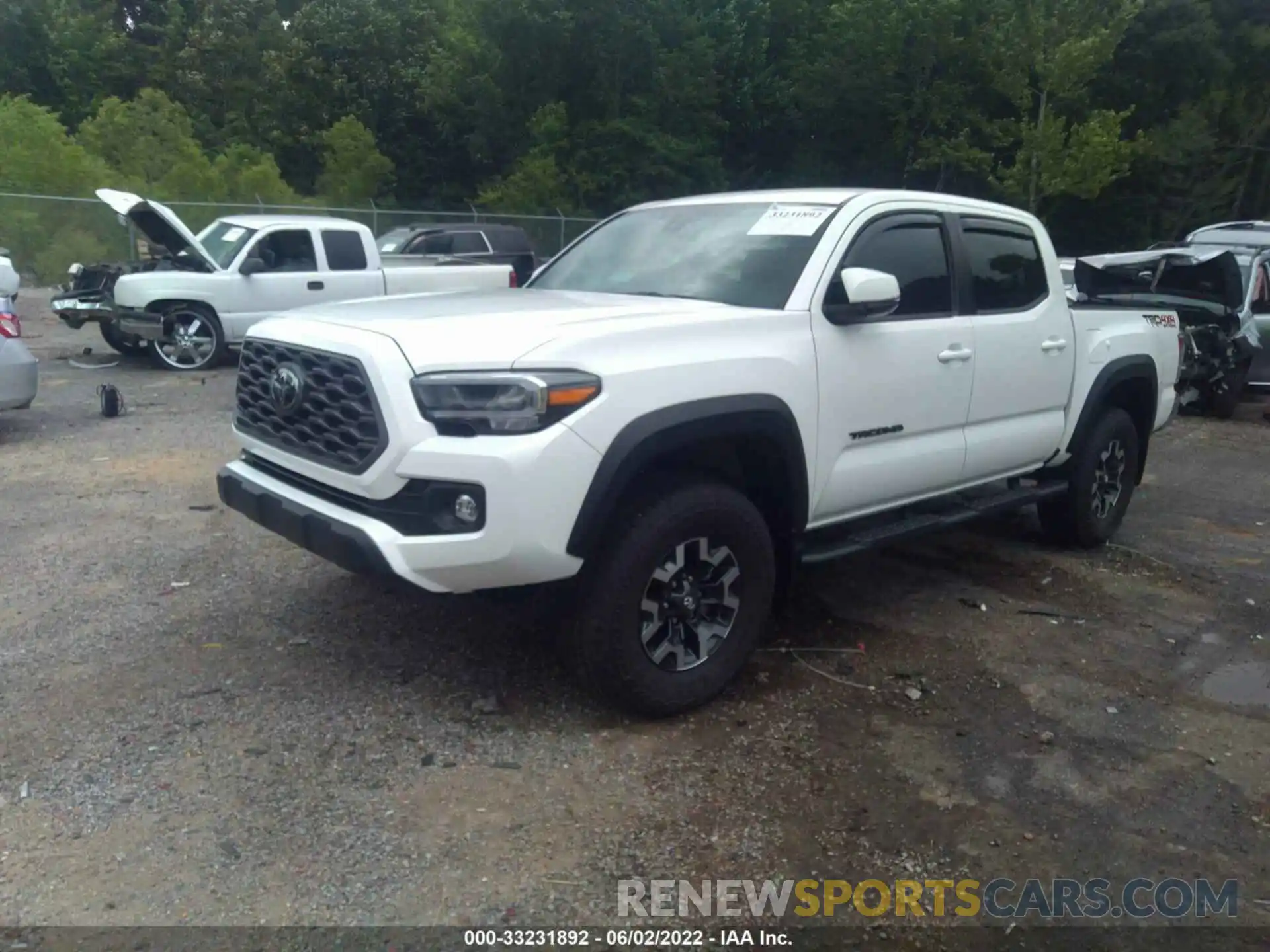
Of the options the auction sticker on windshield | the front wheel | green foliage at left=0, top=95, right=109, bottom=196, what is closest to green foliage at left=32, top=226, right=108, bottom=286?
green foliage at left=0, top=95, right=109, bottom=196

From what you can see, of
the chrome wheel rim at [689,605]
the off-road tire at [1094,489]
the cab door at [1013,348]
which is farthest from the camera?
the off-road tire at [1094,489]

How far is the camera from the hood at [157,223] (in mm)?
10914

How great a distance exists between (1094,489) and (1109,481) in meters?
0.23

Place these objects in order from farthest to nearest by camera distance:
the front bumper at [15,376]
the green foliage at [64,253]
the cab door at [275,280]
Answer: the green foliage at [64,253]
the cab door at [275,280]
the front bumper at [15,376]

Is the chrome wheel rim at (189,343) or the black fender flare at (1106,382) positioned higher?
the black fender flare at (1106,382)

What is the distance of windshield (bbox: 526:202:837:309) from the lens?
15.2 ft

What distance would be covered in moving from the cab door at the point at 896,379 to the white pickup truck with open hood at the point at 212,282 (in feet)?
24.0

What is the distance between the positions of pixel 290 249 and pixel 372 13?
2634 cm

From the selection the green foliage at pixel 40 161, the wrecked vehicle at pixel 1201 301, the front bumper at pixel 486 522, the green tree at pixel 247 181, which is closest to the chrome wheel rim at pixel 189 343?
the wrecked vehicle at pixel 1201 301

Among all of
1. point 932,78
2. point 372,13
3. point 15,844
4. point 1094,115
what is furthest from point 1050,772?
point 372,13

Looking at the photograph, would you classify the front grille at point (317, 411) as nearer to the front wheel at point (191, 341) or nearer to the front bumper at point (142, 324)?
the front bumper at point (142, 324)

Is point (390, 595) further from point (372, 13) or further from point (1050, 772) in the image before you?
point (372, 13)

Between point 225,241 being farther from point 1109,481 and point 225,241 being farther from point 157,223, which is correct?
point 1109,481

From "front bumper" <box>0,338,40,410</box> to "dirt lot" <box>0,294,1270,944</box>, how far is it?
8.14ft
